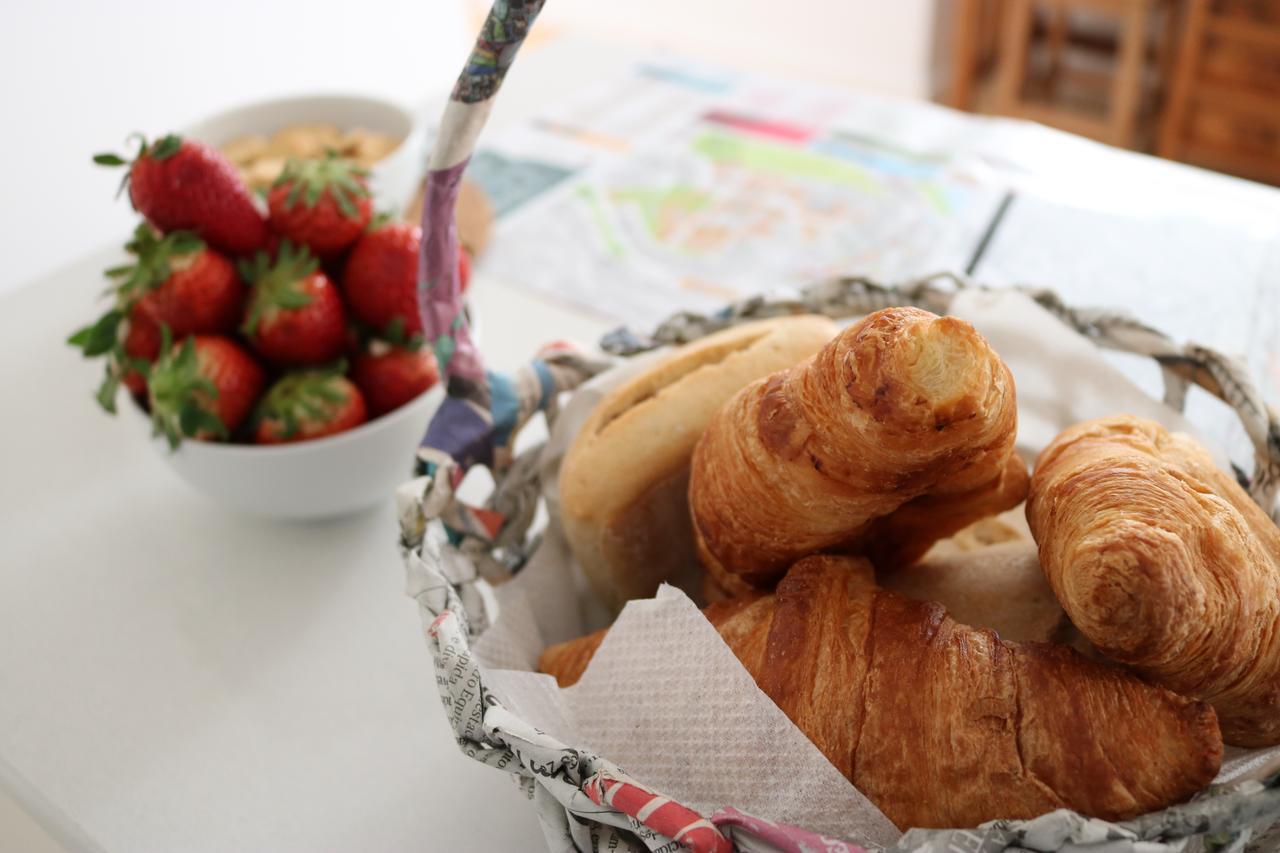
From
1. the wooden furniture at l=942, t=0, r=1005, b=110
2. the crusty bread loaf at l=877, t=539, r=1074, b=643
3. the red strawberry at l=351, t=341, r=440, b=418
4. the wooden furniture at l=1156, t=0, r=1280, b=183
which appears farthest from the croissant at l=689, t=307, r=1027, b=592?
the wooden furniture at l=942, t=0, r=1005, b=110

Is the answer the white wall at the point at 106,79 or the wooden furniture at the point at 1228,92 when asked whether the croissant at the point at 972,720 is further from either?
the wooden furniture at the point at 1228,92

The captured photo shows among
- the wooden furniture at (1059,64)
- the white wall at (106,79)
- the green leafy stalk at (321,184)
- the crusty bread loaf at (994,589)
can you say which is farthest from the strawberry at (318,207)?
the wooden furniture at (1059,64)

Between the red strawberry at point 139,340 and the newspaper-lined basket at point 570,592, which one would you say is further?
the red strawberry at point 139,340

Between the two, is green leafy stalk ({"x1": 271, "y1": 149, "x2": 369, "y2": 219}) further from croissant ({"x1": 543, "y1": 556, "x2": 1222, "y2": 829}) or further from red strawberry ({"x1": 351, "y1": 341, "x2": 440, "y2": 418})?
croissant ({"x1": 543, "y1": 556, "x2": 1222, "y2": 829})

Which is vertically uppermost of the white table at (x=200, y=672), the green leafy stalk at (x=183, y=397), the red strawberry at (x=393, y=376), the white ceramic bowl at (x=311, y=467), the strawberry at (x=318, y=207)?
the strawberry at (x=318, y=207)

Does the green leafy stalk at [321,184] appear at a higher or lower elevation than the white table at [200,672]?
higher

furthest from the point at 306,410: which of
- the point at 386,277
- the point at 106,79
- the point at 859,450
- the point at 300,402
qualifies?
the point at 106,79
